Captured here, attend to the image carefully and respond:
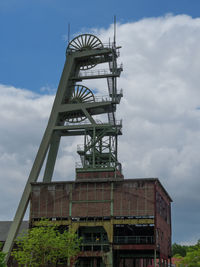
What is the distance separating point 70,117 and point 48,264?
2067cm

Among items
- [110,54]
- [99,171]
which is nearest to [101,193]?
[99,171]

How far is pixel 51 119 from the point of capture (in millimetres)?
60719

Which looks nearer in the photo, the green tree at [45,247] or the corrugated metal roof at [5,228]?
the green tree at [45,247]

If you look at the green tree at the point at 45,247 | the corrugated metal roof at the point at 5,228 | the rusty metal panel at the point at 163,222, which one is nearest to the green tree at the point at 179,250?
the rusty metal panel at the point at 163,222

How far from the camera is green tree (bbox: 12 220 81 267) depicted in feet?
151

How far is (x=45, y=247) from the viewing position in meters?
46.0

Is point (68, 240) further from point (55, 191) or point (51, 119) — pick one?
point (51, 119)

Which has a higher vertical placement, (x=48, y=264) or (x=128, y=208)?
(x=128, y=208)

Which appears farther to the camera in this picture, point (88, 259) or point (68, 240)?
point (88, 259)

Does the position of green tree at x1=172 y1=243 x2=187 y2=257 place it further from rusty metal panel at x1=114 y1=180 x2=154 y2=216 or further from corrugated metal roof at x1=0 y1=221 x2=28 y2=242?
rusty metal panel at x1=114 y1=180 x2=154 y2=216

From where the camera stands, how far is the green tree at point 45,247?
151 feet

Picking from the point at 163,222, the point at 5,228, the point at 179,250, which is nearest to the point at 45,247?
the point at 163,222

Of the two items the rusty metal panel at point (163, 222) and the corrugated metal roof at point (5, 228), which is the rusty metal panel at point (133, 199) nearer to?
the rusty metal panel at point (163, 222)

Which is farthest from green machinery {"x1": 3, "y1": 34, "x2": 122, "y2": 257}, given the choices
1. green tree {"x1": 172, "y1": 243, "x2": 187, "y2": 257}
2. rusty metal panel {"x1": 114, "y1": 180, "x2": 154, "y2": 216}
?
green tree {"x1": 172, "y1": 243, "x2": 187, "y2": 257}
